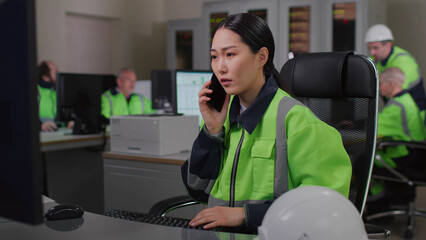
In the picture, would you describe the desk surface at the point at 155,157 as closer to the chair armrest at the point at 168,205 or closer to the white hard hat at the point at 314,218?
the chair armrest at the point at 168,205

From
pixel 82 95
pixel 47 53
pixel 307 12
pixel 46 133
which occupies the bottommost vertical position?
pixel 46 133

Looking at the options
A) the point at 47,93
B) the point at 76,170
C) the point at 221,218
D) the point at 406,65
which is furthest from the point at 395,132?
the point at 47,93

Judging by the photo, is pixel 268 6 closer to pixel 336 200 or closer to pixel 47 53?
pixel 47 53

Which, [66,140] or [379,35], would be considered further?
[379,35]

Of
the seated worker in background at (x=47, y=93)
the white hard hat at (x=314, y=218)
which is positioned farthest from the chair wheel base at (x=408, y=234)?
the seated worker in background at (x=47, y=93)

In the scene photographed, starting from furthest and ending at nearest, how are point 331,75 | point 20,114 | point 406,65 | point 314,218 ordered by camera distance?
point 406,65, point 331,75, point 314,218, point 20,114

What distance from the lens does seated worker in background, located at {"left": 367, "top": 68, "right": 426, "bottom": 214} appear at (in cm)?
341

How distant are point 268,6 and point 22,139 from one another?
20.7 ft

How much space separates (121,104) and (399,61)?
260cm

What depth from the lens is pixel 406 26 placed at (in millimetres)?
6363

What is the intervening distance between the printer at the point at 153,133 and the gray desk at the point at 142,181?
1.7 inches

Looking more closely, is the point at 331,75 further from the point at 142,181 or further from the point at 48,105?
the point at 48,105

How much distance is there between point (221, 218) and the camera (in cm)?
120

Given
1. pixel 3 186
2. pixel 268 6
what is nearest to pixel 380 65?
pixel 268 6
